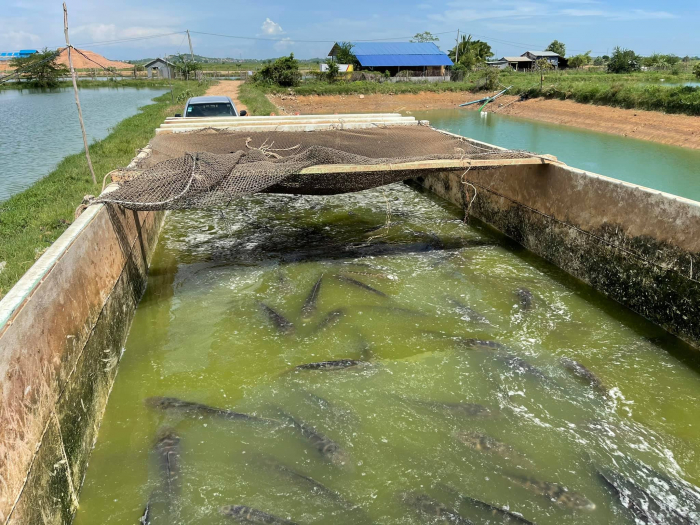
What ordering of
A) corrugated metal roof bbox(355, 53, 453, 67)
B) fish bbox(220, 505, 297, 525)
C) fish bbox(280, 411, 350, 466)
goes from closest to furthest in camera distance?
1. fish bbox(220, 505, 297, 525)
2. fish bbox(280, 411, 350, 466)
3. corrugated metal roof bbox(355, 53, 453, 67)

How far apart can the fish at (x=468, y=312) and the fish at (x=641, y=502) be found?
8.72 feet

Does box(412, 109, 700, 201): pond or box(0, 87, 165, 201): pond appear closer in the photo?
box(0, 87, 165, 201): pond

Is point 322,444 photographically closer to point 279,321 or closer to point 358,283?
point 279,321

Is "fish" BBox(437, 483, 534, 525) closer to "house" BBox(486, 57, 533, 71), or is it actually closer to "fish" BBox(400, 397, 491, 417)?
"fish" BBox(400, 397, 491, 417)

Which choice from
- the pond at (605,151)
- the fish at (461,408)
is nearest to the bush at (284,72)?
the pond at (605,151)

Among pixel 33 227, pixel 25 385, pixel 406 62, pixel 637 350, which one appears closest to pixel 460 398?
pixel 637 350

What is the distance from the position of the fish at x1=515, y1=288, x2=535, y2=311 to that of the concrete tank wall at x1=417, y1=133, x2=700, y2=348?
1032mm

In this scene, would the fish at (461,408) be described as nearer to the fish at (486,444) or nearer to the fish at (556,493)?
the fish at (486,444)

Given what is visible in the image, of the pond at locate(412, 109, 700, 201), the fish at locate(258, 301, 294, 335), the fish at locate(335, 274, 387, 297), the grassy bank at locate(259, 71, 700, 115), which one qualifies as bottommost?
the pond at locate(412, 109, 700, 201)

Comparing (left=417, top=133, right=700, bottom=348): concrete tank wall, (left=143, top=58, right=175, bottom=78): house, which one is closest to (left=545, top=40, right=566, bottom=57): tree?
(left=143, top=58, right=175, bottom=78): house

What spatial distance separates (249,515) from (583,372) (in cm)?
385

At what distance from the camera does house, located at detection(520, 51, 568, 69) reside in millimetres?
70312

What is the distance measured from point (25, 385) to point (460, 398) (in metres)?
3.82

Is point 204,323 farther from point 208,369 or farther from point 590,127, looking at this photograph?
point 590,127
